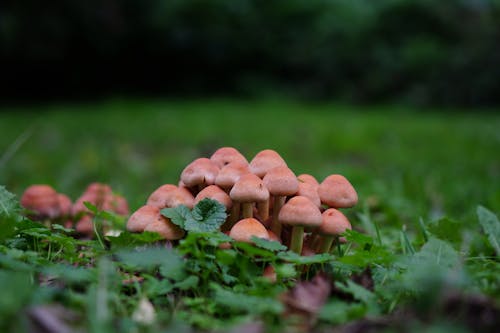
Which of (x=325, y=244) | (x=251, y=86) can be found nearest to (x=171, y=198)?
(x=325, y=244)

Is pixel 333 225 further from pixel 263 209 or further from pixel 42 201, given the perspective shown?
pixel 42 201

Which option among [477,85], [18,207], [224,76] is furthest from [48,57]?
[18,207]

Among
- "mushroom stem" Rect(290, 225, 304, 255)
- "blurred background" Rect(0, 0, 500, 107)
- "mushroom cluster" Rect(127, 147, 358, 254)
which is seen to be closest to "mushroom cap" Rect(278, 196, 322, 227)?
"mushroom cluster" Rect(127, 147, 358, 254)

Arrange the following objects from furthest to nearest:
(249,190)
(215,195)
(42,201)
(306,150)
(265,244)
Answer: (306,150)
(42,201)
(215,195)
(249,190)
(265,244)

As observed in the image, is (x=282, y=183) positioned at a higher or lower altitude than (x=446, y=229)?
higher

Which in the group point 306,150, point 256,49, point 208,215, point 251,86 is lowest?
point 208,215

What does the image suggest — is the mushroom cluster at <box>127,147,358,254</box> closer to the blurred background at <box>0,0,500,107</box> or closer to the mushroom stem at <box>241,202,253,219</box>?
the mushroom stem at <box>241,202,253,219</box>

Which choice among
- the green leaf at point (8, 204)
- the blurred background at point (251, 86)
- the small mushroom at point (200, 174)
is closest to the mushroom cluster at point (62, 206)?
the green leaf at point (8, 204)
